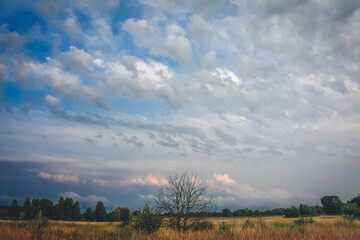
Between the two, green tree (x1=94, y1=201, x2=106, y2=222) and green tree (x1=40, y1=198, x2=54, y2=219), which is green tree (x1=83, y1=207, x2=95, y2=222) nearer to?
green tree (x1=94, y1=201, x2=106, y2=222)

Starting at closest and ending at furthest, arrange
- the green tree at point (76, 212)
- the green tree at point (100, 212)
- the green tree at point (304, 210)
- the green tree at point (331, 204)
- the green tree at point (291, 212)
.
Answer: the green tree at point (291, 212) < the green tree at point (304, 210) < the green tree at point (100, 212) < the green tree at point (76, 212) < the green tree at point (331, 204)

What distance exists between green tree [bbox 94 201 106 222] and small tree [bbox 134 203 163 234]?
86.6 meters

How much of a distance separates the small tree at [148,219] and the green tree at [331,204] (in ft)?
373

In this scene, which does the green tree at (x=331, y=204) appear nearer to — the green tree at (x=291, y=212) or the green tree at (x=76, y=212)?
the green tree at (x=291, y=212)

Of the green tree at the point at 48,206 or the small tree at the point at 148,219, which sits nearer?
the small tree at the point at 148,219

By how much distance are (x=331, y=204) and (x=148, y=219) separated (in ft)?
378

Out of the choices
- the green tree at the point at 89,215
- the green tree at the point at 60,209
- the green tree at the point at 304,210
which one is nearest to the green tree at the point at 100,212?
the green tree at the point at 89,215

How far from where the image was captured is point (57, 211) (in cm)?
9969

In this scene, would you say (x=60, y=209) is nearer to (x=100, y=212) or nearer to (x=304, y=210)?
(x=100, y=212)

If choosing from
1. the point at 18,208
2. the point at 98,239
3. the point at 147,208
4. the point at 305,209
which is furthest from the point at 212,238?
the point at 18,208

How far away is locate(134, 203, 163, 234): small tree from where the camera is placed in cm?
1836

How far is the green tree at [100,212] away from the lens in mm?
95938

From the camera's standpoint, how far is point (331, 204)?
353 ft

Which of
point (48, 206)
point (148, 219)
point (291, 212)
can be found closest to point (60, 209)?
point (48, 206)
